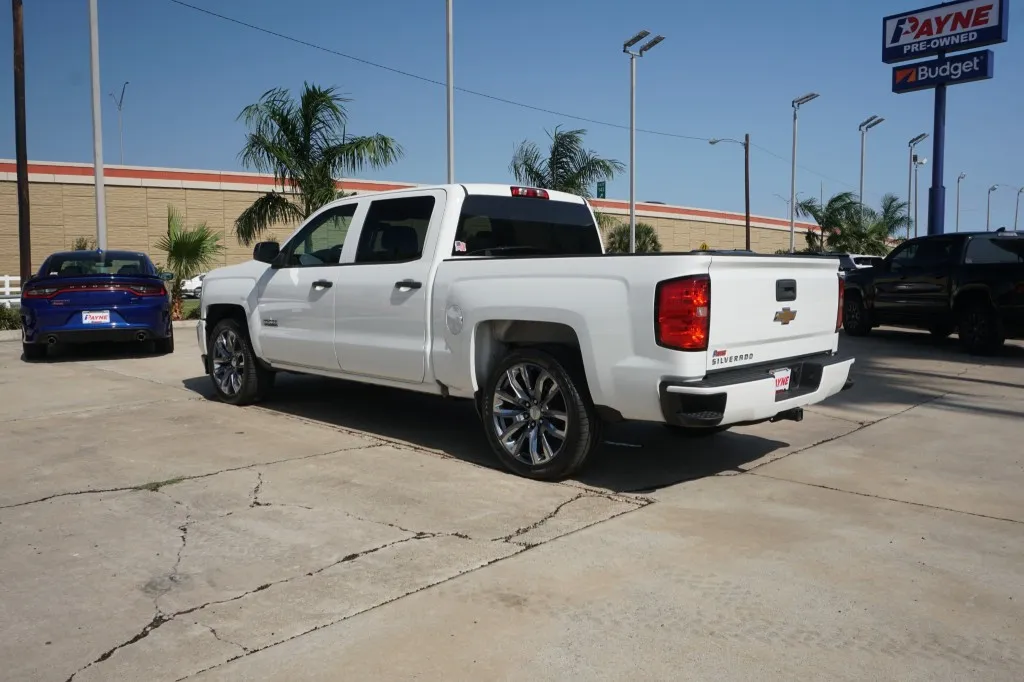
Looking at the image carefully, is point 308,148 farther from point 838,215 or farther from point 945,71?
point 838,215

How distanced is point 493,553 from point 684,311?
5.48 ft

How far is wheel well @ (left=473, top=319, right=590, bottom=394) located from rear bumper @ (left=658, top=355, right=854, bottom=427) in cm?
70

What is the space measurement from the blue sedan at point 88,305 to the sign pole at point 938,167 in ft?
67.0

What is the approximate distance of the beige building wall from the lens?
103ft

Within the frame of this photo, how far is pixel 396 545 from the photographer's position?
432cm

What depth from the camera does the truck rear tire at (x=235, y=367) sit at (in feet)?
26.5

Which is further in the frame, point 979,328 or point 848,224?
point 848,224

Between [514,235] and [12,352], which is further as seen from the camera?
[12,352]

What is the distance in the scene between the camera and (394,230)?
21.9ft

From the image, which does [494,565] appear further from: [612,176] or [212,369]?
[612,176]

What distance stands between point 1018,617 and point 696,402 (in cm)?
180

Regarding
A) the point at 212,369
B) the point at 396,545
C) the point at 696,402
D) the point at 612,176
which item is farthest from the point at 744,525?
→ the point at 612,176

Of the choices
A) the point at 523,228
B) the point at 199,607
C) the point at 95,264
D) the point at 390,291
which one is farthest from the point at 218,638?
the point at 95,264

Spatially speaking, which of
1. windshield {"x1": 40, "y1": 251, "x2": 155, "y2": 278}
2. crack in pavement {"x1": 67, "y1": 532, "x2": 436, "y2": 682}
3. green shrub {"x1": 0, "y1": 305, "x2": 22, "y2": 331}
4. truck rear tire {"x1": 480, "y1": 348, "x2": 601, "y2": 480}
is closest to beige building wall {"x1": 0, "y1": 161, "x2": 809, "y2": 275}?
green shrub {"x1": 0, "y1": 305, "x2": 22, "y2": 331}
